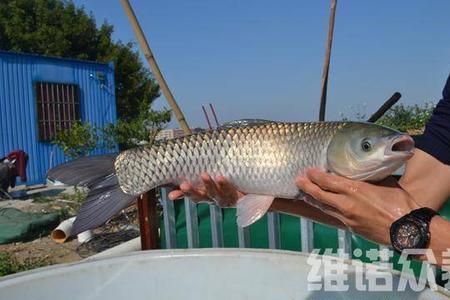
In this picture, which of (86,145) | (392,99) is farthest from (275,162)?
(86,145)

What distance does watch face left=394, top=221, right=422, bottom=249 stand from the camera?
135 cm

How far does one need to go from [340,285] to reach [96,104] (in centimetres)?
1273

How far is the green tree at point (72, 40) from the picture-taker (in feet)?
67.3

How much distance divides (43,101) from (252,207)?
38.7 ft

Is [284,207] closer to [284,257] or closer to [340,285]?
[284,257]

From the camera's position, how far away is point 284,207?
6.13 feet

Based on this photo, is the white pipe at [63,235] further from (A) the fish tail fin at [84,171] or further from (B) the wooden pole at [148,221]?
(A) the fish tail fin at [84,171]

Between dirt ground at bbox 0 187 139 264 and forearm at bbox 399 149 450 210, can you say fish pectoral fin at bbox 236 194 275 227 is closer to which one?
forearm at bbox 399 149 450 210

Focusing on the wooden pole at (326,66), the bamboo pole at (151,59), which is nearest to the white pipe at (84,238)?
the bamboo pole at (151,59)

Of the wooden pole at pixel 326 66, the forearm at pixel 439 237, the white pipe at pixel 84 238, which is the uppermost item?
the wooden pole at pixel 326 66

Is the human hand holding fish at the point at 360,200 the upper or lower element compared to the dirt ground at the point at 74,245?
upper

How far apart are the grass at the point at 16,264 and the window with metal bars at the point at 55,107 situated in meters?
7.95

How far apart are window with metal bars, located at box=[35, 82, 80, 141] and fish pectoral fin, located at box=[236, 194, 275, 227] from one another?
11.6 meters

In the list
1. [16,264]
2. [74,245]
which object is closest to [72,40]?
[74,245]
